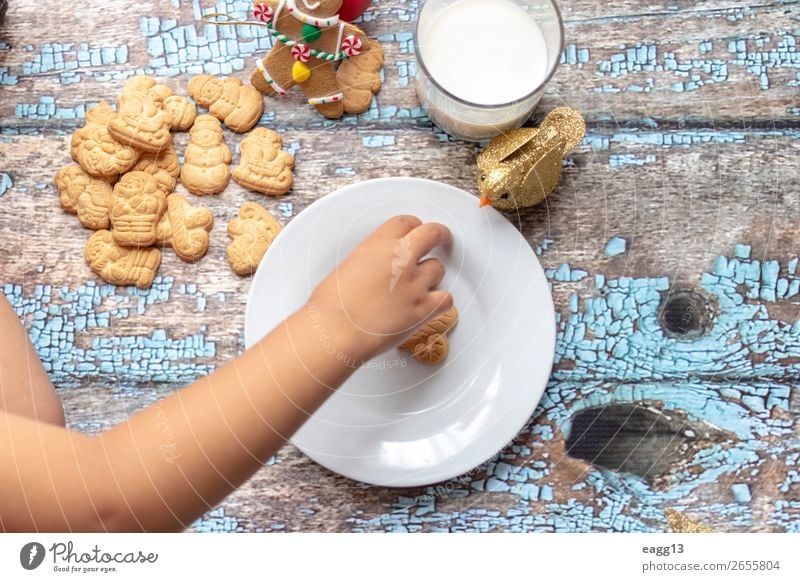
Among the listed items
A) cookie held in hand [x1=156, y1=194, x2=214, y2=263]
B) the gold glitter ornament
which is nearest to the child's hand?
cookie held in hand [x1=156, y1=194, x2=214, y2=263]

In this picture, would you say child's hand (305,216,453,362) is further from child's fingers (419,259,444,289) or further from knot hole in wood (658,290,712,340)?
knot hole in wood (658,290,712,340)

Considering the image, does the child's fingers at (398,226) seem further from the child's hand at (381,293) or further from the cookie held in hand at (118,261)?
the cookie held in hand at (118,261)

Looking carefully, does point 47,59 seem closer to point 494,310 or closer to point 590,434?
point 494,310

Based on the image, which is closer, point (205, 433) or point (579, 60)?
point (205, 433)

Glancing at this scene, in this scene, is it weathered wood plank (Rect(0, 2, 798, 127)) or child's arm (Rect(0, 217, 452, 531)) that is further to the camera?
weathered wood plank (Rect(0, 2, 798, 127))

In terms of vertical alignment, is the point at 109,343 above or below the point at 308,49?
below

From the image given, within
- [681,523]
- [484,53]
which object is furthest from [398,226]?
[681,523]

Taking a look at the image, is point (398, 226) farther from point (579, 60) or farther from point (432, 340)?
point (579, 60)

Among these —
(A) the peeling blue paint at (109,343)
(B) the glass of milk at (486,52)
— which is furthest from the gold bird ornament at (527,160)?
(A) the peeling blue paint at (109,343)
